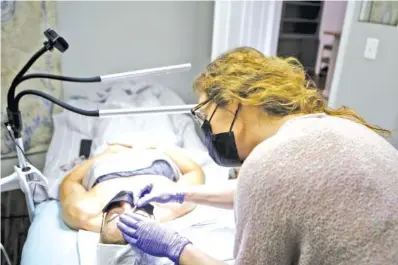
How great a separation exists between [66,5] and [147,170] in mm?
1198

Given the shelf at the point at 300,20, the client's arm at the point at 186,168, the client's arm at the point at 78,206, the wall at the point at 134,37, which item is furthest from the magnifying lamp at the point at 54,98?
the shelf at the point at 300,20

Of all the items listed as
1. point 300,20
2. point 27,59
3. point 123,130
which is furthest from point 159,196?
point 300,20

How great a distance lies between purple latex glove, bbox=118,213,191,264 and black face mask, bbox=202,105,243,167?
25 cm

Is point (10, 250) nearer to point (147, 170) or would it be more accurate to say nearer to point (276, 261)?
point (147, 170)

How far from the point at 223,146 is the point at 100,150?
1.04 m

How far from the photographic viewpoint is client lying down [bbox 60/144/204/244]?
49.4 inches

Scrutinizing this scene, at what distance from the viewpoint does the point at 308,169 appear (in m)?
0.67

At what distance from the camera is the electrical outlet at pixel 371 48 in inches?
69.3

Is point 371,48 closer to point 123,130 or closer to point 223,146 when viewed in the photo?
point 223,146

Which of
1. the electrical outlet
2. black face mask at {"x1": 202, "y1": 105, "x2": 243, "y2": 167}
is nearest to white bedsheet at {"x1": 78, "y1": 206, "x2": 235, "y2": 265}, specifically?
black face mask at {"x1": 202, "y1": 105, "x2": 243, "y2": 167}

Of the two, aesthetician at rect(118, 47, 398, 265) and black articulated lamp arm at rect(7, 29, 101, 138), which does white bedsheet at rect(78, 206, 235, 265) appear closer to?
black articulated lamp arm at rect(7, 29, 101, 138)

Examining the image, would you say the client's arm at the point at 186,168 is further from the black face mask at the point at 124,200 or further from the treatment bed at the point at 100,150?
the black face mask at the point at 124,200

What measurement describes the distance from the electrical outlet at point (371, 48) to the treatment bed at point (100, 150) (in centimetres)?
90

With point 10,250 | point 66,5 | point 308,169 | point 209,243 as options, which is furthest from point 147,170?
point 66,5
